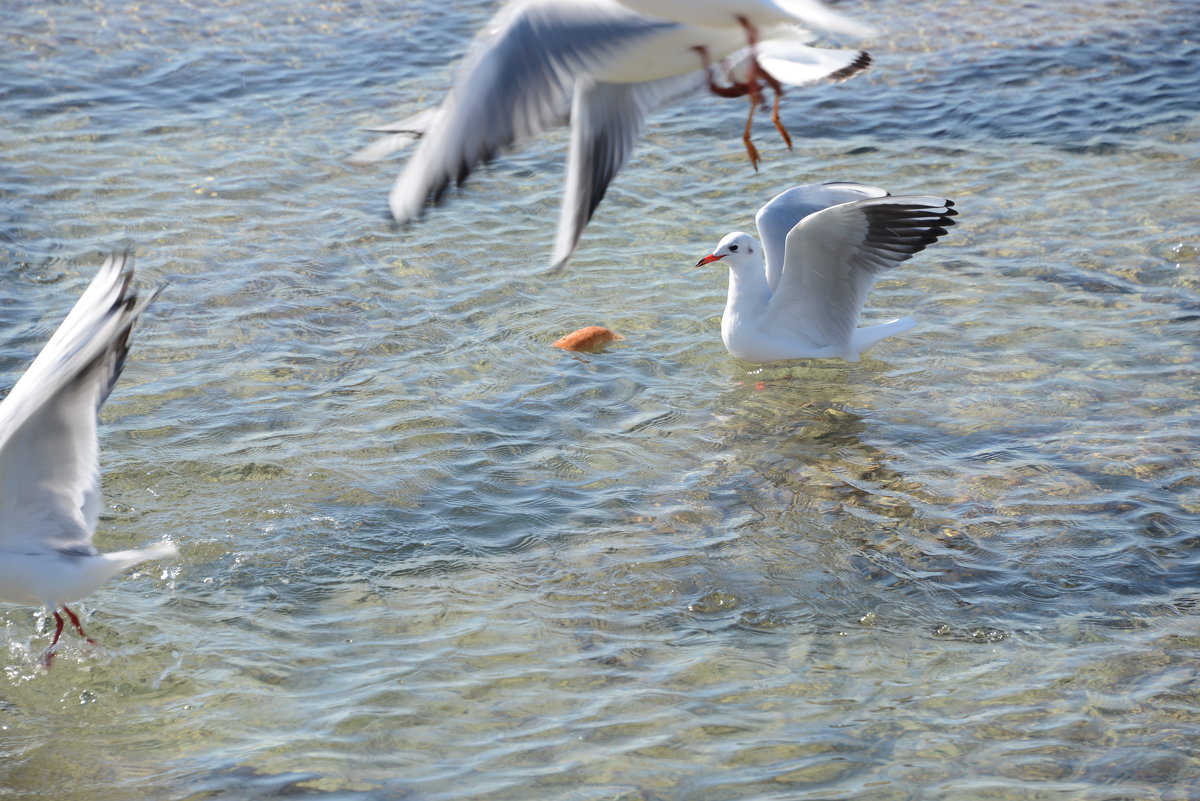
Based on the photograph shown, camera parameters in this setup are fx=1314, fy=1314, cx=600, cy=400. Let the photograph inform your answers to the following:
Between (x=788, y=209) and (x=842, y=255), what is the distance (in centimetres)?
50

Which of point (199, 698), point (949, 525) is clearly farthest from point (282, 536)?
point (949, 525)

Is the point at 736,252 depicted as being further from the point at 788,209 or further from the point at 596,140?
the point at 596,140

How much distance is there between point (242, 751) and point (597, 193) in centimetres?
211

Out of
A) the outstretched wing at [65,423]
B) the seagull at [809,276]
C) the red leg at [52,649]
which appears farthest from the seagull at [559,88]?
the seagull at [809,276]

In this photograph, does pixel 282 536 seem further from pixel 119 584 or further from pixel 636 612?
pixel 636 612

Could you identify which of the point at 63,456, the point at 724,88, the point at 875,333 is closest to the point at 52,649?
the point at 63,456

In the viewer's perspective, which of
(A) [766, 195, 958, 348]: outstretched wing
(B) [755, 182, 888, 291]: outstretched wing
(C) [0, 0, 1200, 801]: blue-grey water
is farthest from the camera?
(B) [755, 182, 888, 291]: outstretched wing

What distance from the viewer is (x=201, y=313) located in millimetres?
7414

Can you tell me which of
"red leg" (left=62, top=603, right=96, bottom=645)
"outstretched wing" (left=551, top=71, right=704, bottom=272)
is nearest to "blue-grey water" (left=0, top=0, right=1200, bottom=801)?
"red leg" (left=62, top=603, right=96, bottom=645)

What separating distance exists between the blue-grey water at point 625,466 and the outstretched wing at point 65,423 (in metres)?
0.56

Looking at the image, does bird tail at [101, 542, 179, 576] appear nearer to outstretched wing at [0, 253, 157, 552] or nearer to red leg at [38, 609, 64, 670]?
outstretched wing at [0, 253, 157, 552]

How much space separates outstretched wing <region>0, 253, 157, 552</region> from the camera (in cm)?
411

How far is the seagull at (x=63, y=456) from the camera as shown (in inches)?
163

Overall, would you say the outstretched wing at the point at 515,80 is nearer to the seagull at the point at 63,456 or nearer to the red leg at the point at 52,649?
the seagull at the point at 63,456
